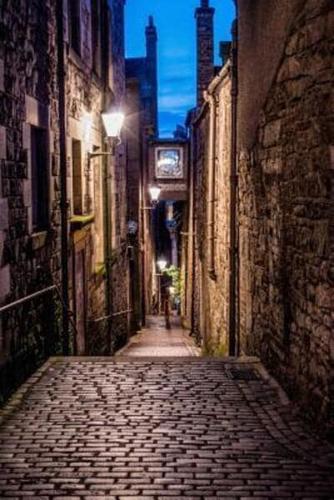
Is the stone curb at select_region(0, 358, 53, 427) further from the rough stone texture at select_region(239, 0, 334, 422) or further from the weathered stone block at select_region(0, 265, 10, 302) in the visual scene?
the rough stone texture at select_region(239, 0, 334, 422)

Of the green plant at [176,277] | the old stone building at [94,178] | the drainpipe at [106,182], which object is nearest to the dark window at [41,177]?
the old stone building at [94,178]

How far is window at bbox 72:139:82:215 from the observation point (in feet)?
34.0

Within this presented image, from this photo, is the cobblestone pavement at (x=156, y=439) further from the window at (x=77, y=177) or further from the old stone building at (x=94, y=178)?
the window at (x=77, y=177)

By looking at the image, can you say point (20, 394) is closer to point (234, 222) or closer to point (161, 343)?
point (234, 222)

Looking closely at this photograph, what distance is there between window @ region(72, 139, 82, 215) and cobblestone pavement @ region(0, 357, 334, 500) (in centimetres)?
368

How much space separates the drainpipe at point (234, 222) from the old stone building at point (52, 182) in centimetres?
225

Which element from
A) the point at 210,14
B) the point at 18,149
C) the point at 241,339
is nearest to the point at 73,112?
the point at 18,149

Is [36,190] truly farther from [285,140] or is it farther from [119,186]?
[119,186]

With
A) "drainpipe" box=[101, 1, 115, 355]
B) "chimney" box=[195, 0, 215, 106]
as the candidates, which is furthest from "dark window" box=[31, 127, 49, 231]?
"chimney" box=[195, 0, 215, 106]

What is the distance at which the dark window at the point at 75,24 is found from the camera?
400 inches

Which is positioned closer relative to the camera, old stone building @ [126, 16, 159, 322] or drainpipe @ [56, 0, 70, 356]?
drainpipe @ [56, 0, 70, 356]

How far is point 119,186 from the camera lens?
16.6 meters

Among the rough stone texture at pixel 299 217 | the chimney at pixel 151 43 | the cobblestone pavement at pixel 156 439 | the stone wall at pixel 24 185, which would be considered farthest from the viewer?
the chimney at pixel 151 43

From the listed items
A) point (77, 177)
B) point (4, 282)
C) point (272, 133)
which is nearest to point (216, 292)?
point (77, 177)
